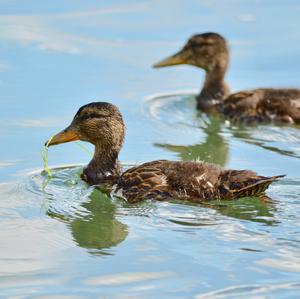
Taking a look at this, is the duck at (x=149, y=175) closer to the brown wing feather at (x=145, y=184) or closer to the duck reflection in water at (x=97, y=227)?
the brown wing feather at (x=145, y=184)

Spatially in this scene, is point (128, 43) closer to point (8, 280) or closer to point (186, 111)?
point (186, 111)

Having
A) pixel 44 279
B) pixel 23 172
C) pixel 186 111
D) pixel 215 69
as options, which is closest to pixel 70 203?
pixel 23 172

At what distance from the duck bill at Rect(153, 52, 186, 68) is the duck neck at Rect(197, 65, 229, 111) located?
1.07ft

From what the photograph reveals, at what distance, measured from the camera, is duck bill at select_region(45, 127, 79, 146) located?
9.12 metres

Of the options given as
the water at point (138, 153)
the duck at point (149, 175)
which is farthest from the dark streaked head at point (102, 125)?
the water at point (138, 153)

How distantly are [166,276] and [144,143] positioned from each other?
326 cm

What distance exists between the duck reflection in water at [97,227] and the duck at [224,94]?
113 inches

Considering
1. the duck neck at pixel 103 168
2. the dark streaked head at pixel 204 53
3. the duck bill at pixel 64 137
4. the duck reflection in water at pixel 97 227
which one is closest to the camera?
the duck reflection in water at pixel 97 227

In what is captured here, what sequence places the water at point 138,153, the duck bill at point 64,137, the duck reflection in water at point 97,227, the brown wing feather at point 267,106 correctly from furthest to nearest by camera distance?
the brown wing feather at point 267,106, the duck bill at point 64,137, the duck reflection in water at point 97,227, the water at point 138,153

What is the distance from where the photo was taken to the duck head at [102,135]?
29.7 ft

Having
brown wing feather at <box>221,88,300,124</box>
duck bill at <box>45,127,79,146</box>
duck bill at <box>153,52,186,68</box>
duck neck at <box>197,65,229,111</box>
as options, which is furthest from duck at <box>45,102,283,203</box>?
duck bill at <box>153,52,186,68</box>

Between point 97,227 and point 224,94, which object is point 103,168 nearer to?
point 97,227

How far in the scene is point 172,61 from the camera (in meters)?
12.2

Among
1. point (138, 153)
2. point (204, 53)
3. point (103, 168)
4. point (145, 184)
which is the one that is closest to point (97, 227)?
point (145, 184)
